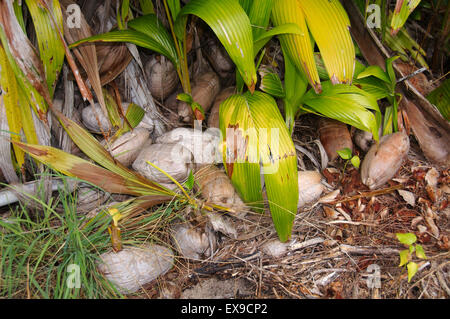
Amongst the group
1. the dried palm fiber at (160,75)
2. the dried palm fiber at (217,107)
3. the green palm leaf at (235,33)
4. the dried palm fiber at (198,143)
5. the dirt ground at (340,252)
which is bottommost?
the dirt ground at (340,252)

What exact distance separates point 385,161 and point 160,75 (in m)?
0.91

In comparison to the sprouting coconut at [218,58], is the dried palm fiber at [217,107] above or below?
below

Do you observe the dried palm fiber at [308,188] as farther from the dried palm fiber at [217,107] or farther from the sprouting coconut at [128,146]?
the sprouting coconut at [128,146]

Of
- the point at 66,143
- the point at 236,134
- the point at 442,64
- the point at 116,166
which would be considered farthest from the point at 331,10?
the point at 66,143

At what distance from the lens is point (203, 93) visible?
1.57 m

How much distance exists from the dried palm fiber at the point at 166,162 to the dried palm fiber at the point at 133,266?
26cm

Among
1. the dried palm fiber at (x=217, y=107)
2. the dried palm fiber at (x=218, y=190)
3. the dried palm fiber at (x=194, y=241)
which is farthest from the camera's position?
the dried palm fiber at (x=217, y=107)

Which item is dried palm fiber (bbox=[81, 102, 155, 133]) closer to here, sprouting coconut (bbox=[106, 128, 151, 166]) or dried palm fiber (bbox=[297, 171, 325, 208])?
sprouting coconut (bbox=[106, 128, 151, 166])

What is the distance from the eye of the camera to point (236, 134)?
123cm

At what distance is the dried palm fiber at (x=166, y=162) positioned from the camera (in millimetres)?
1291

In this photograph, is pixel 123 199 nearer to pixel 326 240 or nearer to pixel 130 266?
pixel 130 266

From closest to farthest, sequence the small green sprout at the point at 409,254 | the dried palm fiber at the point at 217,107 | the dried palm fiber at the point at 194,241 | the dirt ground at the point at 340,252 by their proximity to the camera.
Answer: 1. the small green sprout at the point at 409,254
2. the dirt ground at the point at 340,252
3. the dried palm fiber at the point at 194,241
4. the dried palm fiber at the point at 217,107

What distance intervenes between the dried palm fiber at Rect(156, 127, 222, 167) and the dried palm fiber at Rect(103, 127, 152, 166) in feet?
0.26

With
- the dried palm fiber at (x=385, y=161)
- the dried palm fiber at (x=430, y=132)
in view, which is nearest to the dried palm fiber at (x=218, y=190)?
the dried palm fiber at (x=385, y=161)
